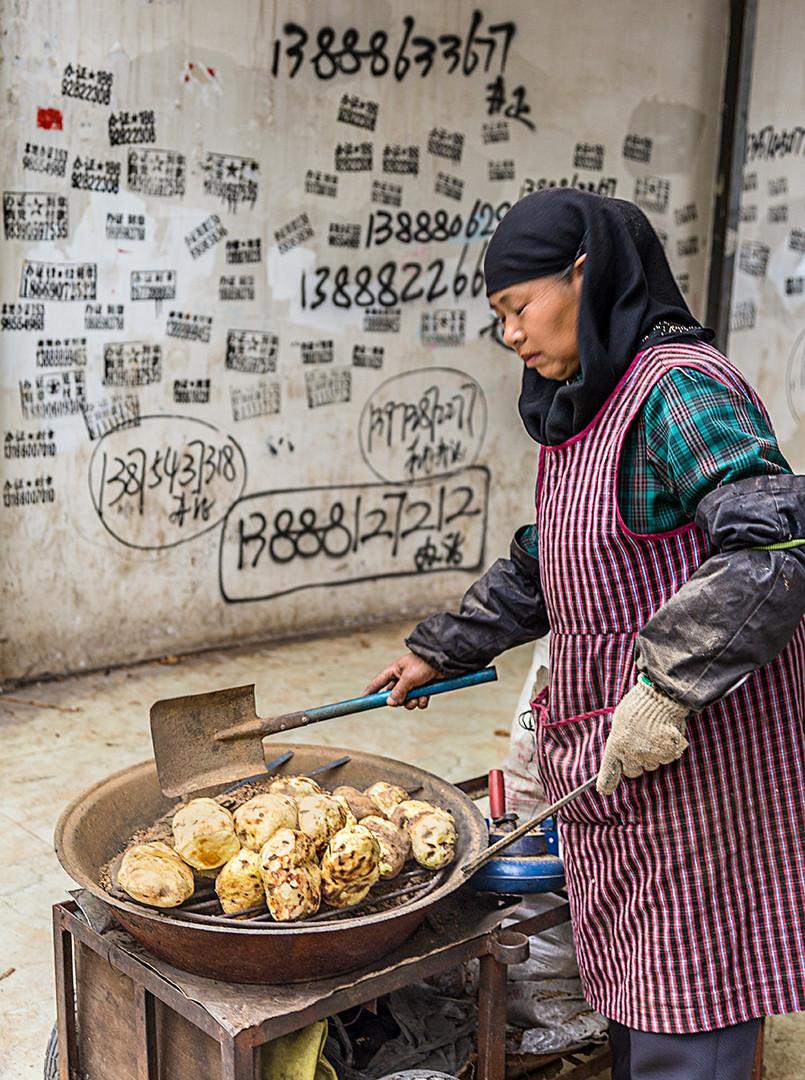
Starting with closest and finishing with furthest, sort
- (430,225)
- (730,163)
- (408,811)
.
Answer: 1. (408,811)
2. (430,225)
3. (730,163)

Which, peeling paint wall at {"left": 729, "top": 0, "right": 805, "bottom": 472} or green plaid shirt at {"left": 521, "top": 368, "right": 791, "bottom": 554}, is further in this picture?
peeling paint wall at {"left": 729, "top": 0, "right": 805, "bottom": 472}

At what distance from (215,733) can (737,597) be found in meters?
1.27

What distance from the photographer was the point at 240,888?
221 centimetres

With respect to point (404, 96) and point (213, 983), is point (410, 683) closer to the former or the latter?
point (213, 983)

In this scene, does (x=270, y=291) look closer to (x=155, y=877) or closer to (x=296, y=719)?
(x=296, y=719)

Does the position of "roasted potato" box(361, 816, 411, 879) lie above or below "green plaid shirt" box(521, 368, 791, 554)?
below

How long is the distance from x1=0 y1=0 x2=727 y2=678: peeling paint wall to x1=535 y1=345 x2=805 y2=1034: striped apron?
384 centimetres

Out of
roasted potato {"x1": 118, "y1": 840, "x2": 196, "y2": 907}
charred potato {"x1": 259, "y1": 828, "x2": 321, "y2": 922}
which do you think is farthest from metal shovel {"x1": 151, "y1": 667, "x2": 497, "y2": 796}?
charred potato {"x1": 259, "y1": 828, "x2": 321, "y2": 922}

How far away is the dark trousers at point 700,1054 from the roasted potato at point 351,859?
2.02 feet

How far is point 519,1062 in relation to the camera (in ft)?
8.86

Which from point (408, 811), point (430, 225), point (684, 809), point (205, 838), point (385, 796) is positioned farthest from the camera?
point (430, 225)

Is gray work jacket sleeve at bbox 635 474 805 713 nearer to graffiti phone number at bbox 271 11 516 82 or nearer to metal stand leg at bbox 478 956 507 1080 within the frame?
metal stand leg at bbox 478 956 507 1080

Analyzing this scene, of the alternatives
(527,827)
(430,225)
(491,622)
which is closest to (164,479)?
(430,225)

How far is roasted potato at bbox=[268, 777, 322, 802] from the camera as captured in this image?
100 inches
